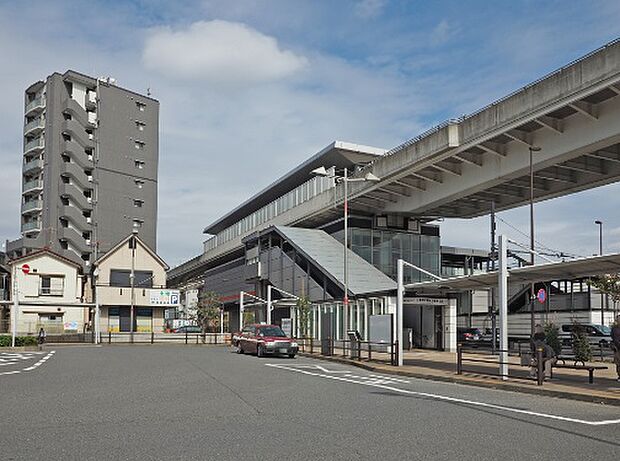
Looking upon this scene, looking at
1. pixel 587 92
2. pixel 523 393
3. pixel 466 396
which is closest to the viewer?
pixel 466 396

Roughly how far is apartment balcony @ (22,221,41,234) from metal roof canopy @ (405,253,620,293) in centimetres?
6371

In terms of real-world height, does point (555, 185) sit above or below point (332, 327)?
above

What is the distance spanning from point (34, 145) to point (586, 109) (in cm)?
6707

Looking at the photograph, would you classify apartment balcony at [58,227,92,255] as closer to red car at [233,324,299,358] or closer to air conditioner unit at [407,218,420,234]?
air conditioner unit at [407,218,420,234]

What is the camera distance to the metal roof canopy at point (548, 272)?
17.6 metres

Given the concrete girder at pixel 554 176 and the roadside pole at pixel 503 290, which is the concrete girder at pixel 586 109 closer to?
the concrete girder at pixel 554 176

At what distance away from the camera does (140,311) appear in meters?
67.8

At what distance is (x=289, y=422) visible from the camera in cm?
1122

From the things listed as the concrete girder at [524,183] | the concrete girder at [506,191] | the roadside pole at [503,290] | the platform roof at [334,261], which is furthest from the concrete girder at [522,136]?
the roadside pole at [503,290]

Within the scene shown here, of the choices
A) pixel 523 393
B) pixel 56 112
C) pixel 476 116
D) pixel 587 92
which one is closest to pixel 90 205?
pixel 56 112

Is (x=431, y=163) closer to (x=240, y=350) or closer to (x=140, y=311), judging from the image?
(x=240, y=350)

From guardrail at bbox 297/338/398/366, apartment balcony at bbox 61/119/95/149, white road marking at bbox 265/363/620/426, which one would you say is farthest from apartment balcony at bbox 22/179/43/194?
white road marking at bbox 265/363/620/426

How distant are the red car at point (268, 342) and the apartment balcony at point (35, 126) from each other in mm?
53457

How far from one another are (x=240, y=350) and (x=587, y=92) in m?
21.6
